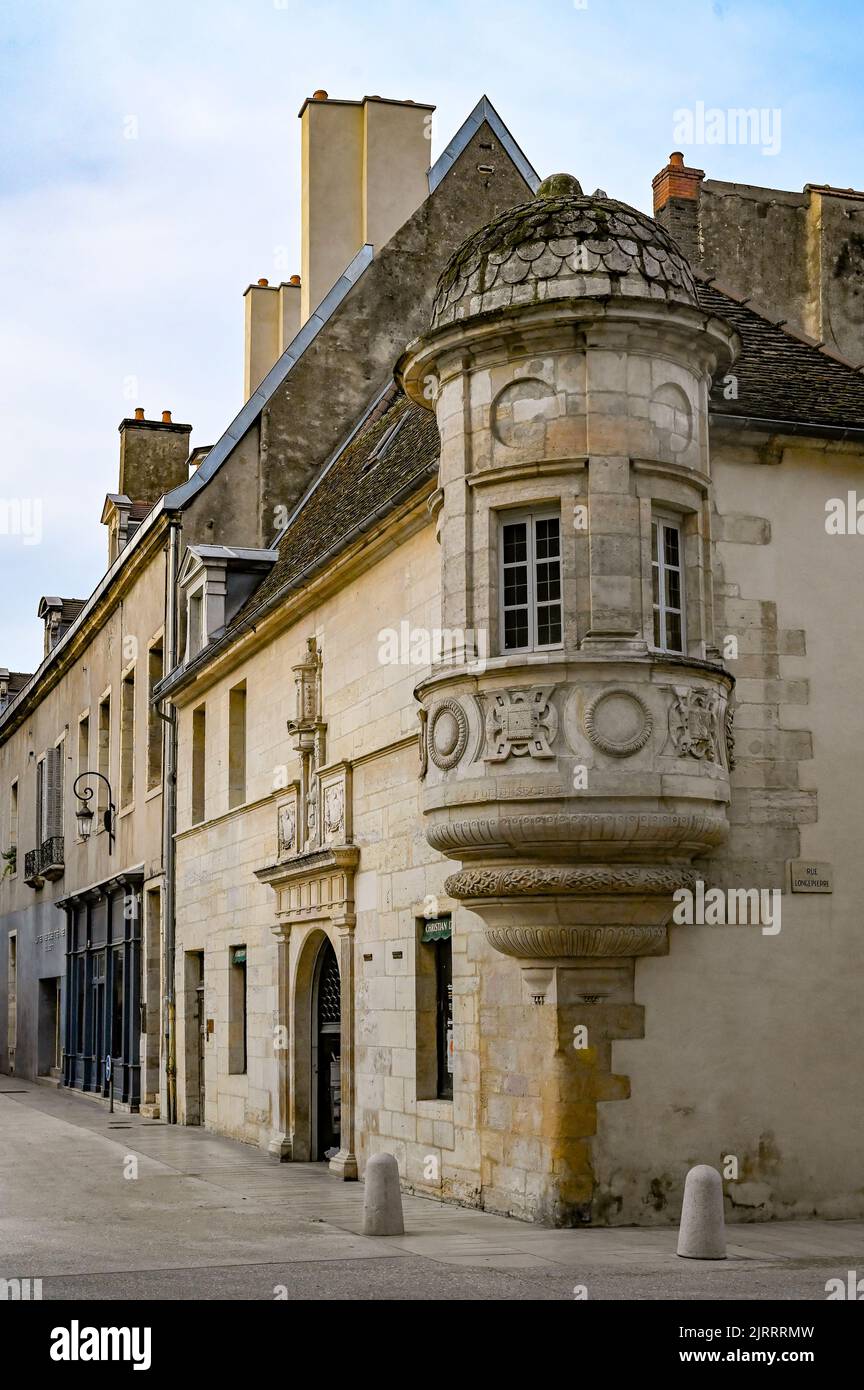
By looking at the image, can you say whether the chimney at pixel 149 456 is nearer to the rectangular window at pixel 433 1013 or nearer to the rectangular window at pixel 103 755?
the rectangular window at pixel 103 755

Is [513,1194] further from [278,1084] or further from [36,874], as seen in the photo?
[36,874]

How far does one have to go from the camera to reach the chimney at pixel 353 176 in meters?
26.1

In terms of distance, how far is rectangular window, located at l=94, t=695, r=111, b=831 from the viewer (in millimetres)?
31500

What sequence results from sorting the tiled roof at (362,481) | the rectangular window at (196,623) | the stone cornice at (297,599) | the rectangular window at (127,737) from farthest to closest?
the rectangular window at (127,737) < the rectangular window at (196,623) < the tiled roof at (362,481) < the stone cornice at (297,599)

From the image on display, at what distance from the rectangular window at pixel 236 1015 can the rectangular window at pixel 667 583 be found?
1069 cm

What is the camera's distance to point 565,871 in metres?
12.8

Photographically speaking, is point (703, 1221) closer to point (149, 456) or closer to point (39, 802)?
point (149, 456)

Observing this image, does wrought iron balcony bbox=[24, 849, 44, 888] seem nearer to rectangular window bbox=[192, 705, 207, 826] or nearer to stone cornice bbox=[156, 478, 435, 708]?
rectangular window bbox=[192, 705, 207, 826]

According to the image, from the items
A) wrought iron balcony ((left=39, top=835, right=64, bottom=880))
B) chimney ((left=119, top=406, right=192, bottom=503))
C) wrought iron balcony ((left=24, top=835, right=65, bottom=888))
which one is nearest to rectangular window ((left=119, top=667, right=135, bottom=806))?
chimney ((left=119, top=406, right=192, bottom=503))

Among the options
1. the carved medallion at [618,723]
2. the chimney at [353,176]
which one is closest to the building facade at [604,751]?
the carved medallion at [618,723]

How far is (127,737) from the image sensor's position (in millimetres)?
29781

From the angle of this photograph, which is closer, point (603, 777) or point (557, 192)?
point (603, 777)
